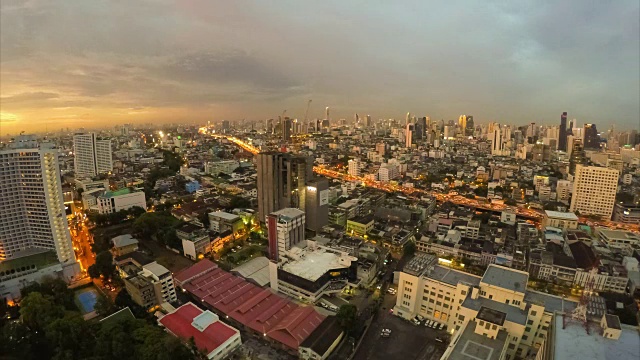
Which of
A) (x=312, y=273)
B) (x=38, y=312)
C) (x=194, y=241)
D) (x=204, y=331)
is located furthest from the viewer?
Result: (x=194, y=241)

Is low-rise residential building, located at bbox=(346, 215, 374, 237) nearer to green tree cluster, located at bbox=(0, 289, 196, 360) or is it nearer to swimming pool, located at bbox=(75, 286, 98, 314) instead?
green tree cluster, located at bbox=(0, 289, 196, 360)

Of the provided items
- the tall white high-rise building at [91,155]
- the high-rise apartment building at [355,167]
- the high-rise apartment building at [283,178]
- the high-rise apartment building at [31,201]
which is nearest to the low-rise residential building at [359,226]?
the high-rise apartment building at [283,178]

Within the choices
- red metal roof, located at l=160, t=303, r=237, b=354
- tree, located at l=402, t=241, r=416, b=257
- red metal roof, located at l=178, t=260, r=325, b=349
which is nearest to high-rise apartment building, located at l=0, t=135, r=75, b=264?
red metal roof, located at l=178, t=260, r=325, b=349

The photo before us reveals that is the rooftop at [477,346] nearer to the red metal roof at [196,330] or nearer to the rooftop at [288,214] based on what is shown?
the red metal roof at [196,330]

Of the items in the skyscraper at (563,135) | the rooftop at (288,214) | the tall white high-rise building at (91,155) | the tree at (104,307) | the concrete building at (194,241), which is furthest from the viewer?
the skyscraper at (563,135)

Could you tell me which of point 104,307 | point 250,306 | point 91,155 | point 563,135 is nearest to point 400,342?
point 250,306

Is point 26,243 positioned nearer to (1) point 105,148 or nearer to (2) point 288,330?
(2) point 288,330

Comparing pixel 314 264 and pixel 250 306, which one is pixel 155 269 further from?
pixel 314 264
